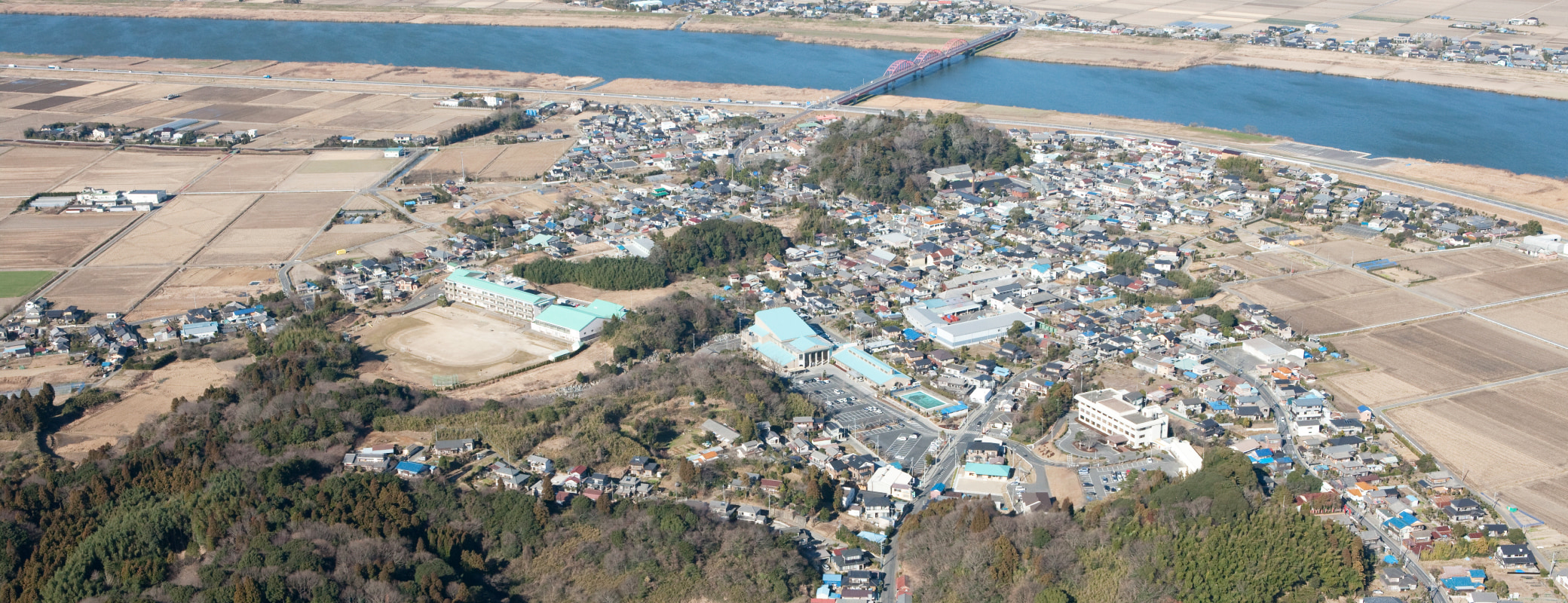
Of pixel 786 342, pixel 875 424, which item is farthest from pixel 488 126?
pixel 875 424

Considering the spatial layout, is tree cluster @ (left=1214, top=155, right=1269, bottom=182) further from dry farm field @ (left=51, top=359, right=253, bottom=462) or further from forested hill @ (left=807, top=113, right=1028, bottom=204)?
dry farm field @ (left=51, top=359, right=253, bottom=462)

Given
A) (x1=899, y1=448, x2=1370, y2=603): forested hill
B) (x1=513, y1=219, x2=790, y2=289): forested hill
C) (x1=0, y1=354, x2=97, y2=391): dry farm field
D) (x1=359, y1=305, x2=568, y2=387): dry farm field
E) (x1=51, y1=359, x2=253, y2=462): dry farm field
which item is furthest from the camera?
(x1=513, y1=219, x2=790, y2=289): forested hill

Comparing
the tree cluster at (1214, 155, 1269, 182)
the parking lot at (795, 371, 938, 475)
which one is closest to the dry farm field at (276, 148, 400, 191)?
the parking lot at (795, 371, 938, 475)

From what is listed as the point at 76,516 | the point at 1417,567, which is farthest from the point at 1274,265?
the point at 76,516

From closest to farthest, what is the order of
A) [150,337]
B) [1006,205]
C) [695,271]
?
[150,337]
[695,271]
[1006,205]

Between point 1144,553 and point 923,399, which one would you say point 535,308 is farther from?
point 1144,553

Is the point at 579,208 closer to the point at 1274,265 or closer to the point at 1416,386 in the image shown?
the point at 1274,265
